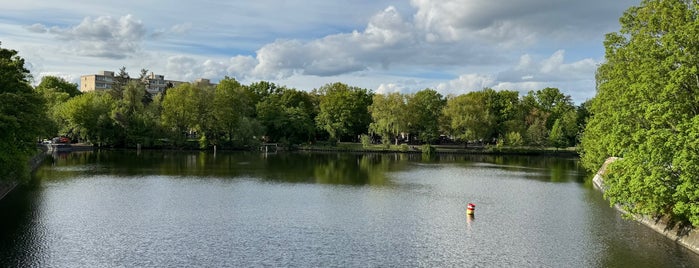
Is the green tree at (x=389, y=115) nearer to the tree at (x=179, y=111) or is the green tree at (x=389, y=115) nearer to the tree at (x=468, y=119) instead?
the tree at (x=468, y=119)

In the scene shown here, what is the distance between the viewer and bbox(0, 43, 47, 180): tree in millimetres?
31375

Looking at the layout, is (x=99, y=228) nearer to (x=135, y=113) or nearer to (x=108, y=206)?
(x=108, y=206)

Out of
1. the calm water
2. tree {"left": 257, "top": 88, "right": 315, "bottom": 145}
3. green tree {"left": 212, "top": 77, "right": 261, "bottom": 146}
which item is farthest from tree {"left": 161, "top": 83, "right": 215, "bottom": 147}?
the calm water

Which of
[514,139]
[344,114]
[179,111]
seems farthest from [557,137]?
[179,111]

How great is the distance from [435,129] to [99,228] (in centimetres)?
8486

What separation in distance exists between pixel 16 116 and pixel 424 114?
80983 millimetres

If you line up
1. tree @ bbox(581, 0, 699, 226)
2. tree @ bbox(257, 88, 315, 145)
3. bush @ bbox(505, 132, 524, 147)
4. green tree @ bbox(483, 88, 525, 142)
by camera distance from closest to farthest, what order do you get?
tree @ bbox(581, 0, 699, 226), bush @ bbox(505, 132, 524, 147), tree @ bbox(257, 88, 315, 145), green tree @ bbox(483, 88, 525, 142)

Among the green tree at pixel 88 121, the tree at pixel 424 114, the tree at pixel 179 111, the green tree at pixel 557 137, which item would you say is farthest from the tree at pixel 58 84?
the green tree at pixel 557 137

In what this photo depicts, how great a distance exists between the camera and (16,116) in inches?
1324

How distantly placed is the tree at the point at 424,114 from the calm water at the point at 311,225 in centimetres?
5416

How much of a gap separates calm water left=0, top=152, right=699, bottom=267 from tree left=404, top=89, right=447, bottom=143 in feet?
178

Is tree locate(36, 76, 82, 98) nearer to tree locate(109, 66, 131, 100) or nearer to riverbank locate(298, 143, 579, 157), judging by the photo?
tree locate(109, 66, 131, 100)

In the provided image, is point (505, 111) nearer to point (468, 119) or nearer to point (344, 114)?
point (468, 119)

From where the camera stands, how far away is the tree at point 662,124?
73.0ft
